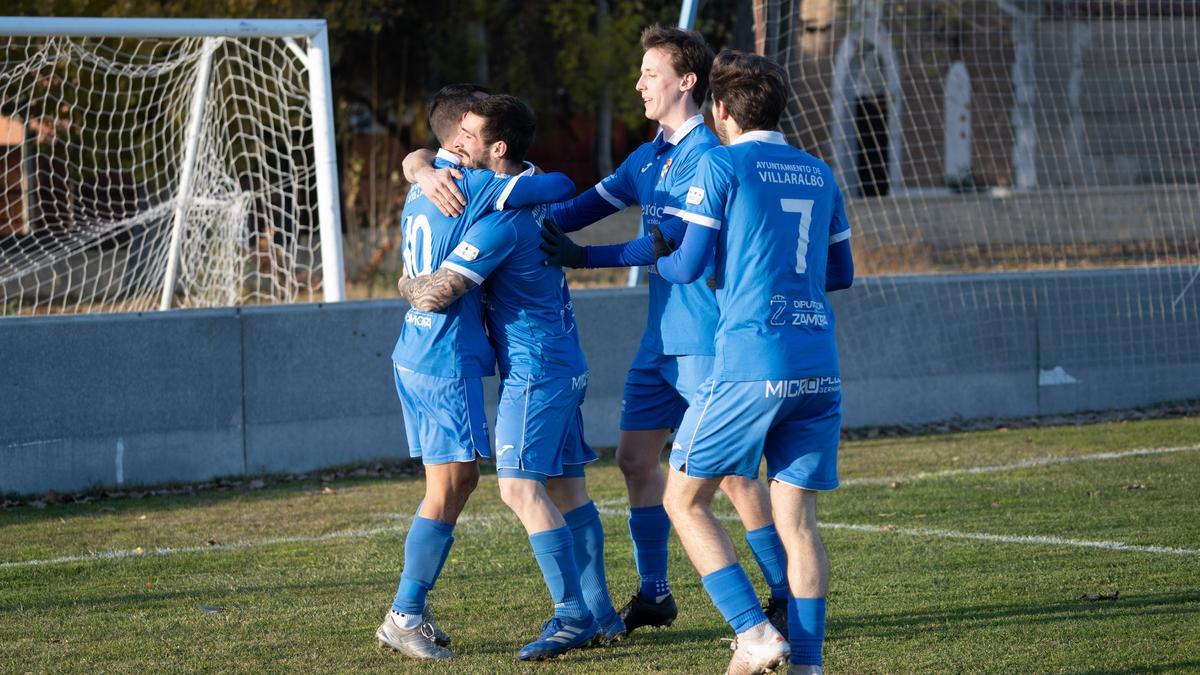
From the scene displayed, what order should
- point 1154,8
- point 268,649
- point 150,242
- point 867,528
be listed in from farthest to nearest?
point 1154,8, point 150,242, point 867,528, point 268,649

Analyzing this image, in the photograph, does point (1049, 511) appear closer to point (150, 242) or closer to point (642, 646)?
point (642, 646)

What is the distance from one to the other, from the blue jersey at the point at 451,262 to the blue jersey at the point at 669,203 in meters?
0.39

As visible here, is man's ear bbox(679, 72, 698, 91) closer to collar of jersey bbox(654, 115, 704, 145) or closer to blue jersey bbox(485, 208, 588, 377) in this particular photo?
collar of jersey bbox(654, 115, 704, 145)

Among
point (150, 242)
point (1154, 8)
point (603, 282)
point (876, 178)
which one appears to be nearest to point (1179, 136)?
point (1154, 8)

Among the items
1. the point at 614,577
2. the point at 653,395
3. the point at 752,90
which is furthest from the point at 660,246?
the point at 614,577

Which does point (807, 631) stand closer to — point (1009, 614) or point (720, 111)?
point (1009, 614)

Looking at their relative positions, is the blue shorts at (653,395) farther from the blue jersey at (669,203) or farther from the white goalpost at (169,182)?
the white goalpost at (169,182)

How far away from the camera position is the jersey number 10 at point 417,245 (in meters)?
5.19

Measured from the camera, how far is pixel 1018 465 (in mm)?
9406

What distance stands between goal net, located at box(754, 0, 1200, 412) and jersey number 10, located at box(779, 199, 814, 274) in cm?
613

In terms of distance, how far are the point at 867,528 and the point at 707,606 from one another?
6.01 feet

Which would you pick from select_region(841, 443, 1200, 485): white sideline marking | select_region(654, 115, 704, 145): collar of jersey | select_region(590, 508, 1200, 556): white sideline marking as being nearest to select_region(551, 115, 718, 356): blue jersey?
select_region(654, 115, 704, 145): collar of jersey

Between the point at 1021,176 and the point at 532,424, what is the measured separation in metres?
18.5

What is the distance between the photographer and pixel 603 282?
18.2 m
